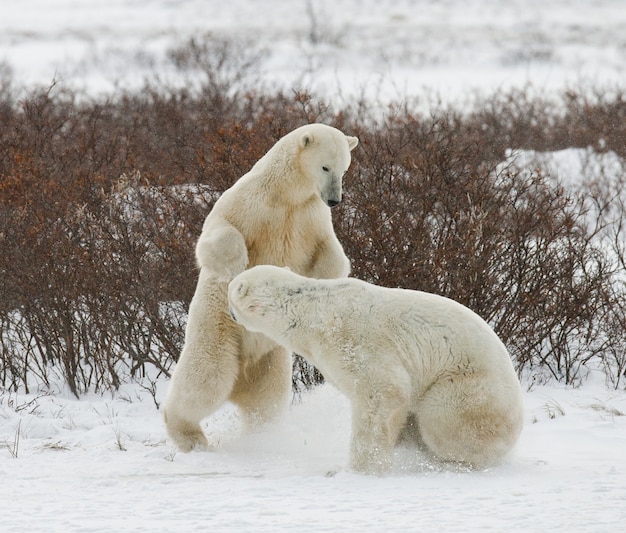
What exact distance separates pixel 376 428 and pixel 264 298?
26.0 inches

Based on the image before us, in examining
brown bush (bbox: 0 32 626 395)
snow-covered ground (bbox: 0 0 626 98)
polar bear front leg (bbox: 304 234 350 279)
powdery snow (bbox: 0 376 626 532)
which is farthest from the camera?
snow-covered ground (bbox: 0 0 626 98)

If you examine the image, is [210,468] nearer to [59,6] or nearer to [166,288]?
[166,288]

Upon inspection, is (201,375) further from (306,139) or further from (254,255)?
(306,139)

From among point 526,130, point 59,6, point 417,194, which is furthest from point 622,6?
point 417,194

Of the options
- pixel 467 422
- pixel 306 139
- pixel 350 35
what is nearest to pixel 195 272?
pixel 306 139

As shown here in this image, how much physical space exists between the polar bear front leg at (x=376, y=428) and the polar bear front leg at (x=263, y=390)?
0.85 m

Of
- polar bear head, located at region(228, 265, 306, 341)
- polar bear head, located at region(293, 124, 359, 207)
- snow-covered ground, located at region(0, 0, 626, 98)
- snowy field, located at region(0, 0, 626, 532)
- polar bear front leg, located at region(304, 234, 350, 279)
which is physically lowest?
snowy field, located at region(0, 0, 626, 532)

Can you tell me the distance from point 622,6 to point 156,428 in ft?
186

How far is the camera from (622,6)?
55312 mm

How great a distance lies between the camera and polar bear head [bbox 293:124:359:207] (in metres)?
3.86

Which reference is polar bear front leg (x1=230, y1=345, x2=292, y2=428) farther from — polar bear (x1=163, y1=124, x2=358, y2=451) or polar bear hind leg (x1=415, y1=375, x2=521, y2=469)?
polar bear hind leg (x1=415, y1=375, x2=521, y2=469)

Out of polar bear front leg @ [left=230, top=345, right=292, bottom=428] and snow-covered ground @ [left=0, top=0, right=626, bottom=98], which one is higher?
snow-covered ground @ [left=0, top=0, right=626, bottom=98]

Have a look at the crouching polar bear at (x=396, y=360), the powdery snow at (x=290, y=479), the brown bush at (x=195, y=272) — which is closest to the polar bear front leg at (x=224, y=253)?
the crouching polar bear at (x=396, y=360)

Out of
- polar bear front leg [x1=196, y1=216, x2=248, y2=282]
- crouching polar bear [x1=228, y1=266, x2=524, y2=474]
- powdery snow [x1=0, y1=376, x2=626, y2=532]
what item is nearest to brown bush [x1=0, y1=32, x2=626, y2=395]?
powdery snow [x1=0, y1=376, x2=626, y2=532]
